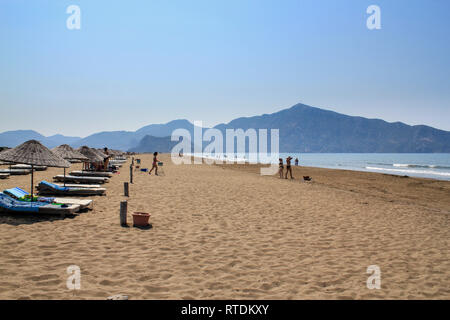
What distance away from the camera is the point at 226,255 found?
217 inches

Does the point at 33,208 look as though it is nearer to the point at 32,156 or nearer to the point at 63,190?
the point at 32,156

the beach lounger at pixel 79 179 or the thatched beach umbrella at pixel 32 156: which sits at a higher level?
the thatched beach umbrella at pixel 32 156

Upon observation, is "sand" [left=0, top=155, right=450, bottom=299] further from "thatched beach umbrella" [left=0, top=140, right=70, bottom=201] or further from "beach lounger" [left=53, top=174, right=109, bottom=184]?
"beach lounger" [left=53, top=174, right=109, bottom=184]

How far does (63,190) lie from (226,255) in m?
8.39

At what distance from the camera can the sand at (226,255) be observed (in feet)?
13.4

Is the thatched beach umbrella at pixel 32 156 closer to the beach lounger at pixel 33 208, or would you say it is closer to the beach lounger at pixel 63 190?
the beach lounger at pixel 33 208

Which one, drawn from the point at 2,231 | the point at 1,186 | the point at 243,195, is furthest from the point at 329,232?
the point at 1,186

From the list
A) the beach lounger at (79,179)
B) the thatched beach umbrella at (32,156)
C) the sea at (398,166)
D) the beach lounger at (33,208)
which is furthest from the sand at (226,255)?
the sea at (398,166)

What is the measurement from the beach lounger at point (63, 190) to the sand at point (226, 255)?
2.56m

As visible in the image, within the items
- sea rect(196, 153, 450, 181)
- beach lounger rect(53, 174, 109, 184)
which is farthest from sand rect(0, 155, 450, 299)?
sea rect(196, 153, 450, 181)

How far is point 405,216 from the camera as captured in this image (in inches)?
385

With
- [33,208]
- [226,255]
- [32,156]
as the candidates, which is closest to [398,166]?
[226,255]

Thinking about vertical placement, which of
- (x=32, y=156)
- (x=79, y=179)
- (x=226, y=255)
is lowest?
(x=226, y=255)
